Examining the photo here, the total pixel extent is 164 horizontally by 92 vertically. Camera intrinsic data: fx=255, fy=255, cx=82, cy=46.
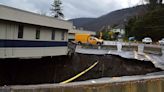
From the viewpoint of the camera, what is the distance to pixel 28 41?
19.6m

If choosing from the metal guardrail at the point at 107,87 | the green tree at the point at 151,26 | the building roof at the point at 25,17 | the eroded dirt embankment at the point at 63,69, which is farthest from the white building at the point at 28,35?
the green tree at the point at 151,26

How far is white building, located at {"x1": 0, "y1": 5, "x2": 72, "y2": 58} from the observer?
17016 mm

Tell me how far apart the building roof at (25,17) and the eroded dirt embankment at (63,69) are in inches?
114

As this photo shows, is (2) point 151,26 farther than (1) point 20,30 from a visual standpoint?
Yes

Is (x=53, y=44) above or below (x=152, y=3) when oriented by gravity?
below

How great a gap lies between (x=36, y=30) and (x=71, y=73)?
5862 millimetres

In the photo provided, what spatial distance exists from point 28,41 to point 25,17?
1.94 metres

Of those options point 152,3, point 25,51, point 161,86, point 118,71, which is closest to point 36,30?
point 25,51

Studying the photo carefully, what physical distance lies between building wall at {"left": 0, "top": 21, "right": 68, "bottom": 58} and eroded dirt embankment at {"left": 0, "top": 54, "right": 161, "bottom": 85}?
0.57 m

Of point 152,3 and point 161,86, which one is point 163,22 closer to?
point 152,3

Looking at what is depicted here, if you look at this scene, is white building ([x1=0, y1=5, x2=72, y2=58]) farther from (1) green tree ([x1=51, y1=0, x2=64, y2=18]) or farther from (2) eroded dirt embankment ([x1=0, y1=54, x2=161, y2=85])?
(1) green tree ([x1=51, y1=0, x2=64, y2=18])

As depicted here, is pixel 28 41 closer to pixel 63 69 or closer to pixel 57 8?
pixel 63 69

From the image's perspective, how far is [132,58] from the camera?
20.4 metres

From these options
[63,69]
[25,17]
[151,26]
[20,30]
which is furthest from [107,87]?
[151,26]
